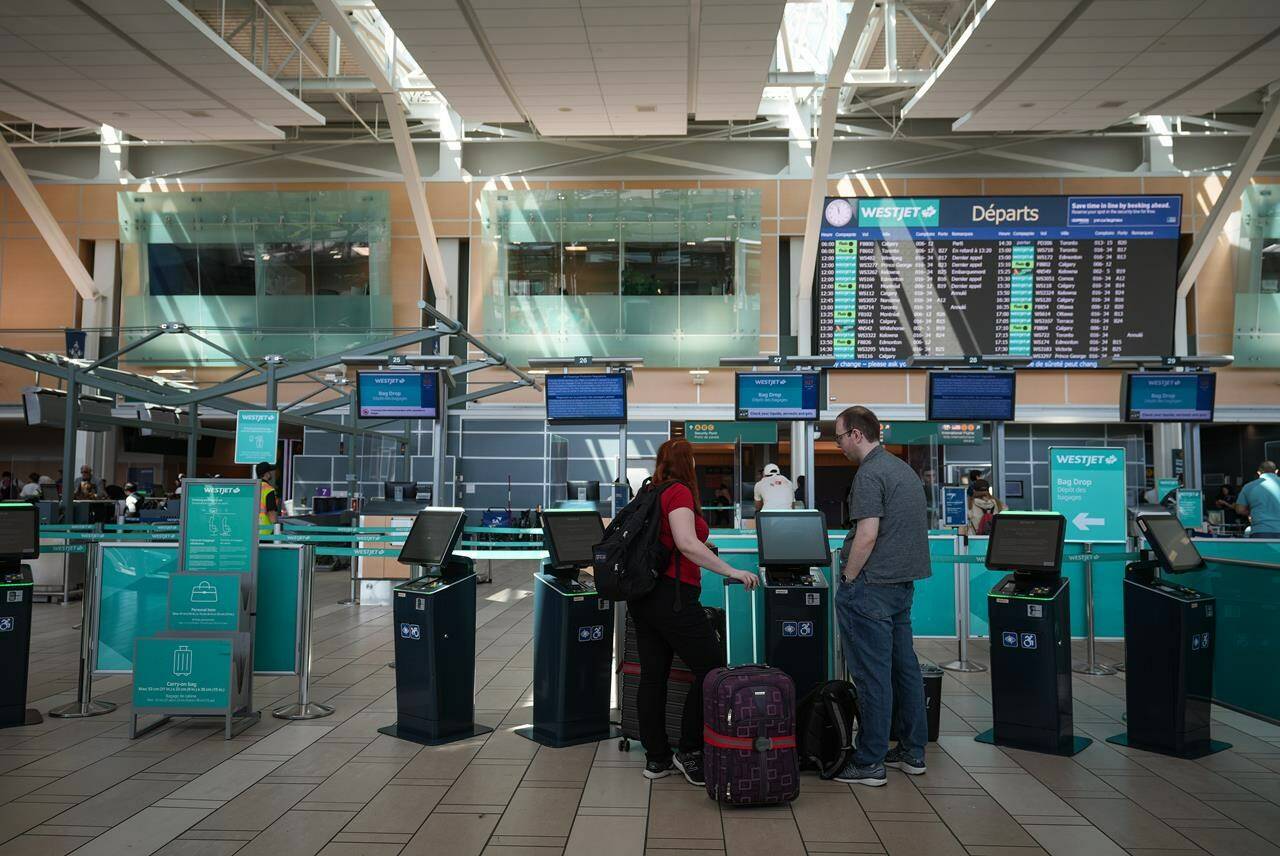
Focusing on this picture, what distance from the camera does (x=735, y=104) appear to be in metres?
14.7

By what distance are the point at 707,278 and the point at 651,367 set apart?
1.92 meters

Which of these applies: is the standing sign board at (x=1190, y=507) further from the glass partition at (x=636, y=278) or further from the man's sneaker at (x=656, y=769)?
the glass partition at (x=636, y=278)

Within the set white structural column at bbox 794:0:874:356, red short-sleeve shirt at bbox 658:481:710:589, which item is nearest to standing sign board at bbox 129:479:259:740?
red short-sleeve shirt at bbox 658:481:710:589

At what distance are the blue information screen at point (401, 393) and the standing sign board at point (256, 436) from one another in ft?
5.35

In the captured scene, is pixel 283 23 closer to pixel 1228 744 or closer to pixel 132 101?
pixel 132 101

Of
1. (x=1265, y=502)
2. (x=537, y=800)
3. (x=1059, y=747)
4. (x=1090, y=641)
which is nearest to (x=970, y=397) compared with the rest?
(x=1090, y=641)

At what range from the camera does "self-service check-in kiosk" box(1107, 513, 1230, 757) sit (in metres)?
4.91

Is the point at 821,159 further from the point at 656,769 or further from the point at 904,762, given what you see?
the point at 656,769

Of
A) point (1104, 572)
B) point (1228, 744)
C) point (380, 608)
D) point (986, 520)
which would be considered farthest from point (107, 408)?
point (1228, 744)

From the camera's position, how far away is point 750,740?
4027 mm

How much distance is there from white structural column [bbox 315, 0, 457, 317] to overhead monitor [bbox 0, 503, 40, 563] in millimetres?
7710

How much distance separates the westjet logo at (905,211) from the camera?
1706 cm

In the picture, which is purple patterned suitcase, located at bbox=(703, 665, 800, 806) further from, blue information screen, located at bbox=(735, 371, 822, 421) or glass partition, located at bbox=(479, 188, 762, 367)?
glass partition, located at bbox=(479, 188, 762, 367)

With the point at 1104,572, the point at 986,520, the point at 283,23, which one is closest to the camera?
the point at 1104,572
